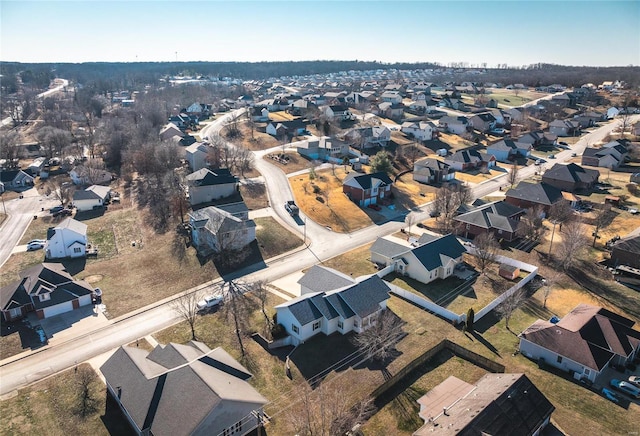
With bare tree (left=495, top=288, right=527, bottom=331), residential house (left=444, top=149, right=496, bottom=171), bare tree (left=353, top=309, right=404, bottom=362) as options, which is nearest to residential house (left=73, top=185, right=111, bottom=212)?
bare tree (left=353, top=309, right=404, bottom=362)

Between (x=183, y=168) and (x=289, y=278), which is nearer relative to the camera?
(x=289, y=278)

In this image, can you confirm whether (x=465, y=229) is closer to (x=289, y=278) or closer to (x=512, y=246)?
(x=512, y=246)

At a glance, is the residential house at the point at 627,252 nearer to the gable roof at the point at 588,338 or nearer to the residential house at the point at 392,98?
the gable roof at the point at 588,338

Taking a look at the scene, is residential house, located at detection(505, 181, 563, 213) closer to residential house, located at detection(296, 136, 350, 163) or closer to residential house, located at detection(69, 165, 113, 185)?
residential house, located at detection(296, 136, 350, 163)

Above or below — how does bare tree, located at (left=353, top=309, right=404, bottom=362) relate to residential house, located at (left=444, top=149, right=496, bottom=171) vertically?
below

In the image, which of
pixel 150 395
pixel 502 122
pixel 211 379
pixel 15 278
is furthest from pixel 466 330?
pixel 502 122

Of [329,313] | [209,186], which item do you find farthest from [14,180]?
[329,313]
